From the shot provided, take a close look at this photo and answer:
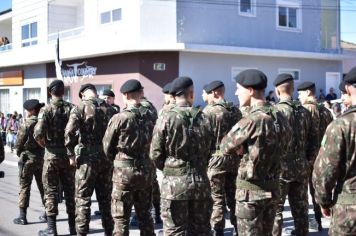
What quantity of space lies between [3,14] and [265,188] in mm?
30206

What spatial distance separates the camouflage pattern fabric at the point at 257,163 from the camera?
14.9 feet

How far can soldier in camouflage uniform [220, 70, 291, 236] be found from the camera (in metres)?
4.55

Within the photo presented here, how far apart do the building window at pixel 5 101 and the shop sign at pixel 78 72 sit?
7854mm

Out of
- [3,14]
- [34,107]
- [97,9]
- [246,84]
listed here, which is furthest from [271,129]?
[3,14]

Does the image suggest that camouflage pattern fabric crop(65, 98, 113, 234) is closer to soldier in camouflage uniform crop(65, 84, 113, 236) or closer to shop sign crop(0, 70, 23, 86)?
soldier in camouflage uniform crop(65, 84, 113, 236)

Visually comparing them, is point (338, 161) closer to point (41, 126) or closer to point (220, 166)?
point (220, 166)

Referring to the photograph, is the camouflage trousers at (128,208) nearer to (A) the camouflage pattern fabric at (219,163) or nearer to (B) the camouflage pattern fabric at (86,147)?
(B) the camouflage pattern fabric at (86,147)

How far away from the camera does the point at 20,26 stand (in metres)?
28.3

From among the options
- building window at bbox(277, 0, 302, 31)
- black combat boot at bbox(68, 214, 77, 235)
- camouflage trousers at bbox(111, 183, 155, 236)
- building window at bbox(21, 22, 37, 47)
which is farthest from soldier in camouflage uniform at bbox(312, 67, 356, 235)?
building window at bbox(21, 22, 37, 47)

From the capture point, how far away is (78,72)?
22.5 m

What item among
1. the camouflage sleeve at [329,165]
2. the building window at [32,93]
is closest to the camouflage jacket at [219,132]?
the camouflage sleeve at [329,165]

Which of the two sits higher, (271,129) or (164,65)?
(164,65)

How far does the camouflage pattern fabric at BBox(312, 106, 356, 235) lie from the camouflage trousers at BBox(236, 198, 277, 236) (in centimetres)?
92

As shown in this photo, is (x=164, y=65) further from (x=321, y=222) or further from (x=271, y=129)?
(x=271, y=129)
